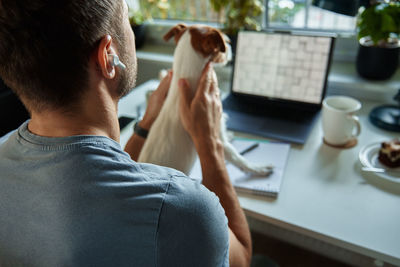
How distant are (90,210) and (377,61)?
1.36 metres

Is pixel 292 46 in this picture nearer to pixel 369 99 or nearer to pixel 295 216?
pixel 369 99

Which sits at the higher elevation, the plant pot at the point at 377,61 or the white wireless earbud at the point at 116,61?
the white wireless earbud at the point at 116,61

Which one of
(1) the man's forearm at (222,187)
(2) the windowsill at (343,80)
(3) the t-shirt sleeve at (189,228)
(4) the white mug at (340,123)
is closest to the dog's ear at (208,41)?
(1) the man's forearm at (222,187)

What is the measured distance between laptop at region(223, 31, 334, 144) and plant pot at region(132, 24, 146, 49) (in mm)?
866

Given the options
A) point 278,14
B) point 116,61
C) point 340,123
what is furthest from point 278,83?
point 116,61

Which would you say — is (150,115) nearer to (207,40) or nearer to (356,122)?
(207,40)

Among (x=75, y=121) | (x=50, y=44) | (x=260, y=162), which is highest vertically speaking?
(x=50, y=44)

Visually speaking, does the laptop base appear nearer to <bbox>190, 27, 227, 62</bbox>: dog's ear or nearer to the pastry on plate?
the pastry on plate

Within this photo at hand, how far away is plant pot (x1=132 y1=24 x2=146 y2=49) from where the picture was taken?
1.98m

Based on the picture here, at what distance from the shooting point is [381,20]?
3.66 ft

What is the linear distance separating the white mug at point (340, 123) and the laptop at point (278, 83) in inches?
3.6

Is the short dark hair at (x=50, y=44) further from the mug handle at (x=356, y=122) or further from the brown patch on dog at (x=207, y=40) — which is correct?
the mug handle at (x=356, y=122)

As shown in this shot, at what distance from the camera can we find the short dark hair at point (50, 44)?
1.40 ft

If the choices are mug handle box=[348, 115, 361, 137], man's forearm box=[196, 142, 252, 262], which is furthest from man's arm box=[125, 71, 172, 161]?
mug handle box=[348, 115, 361, 137]
